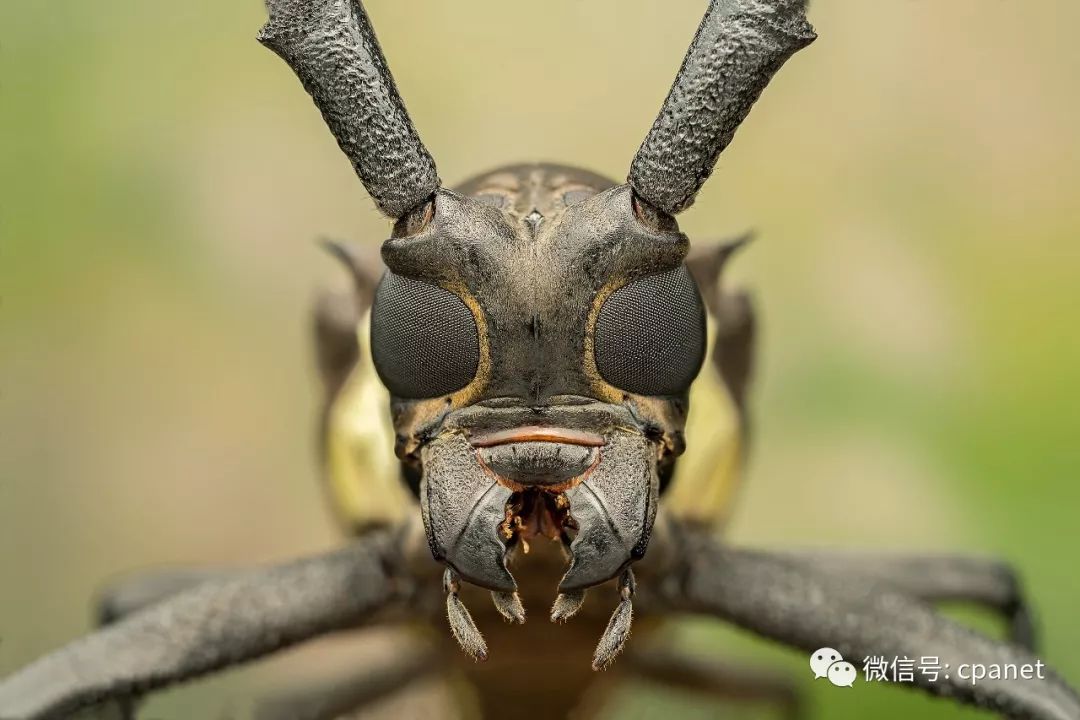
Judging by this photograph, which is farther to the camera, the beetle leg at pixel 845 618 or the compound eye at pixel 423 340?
the beetle leg at pixel 845 618

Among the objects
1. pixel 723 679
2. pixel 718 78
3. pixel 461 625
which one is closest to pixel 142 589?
pixel 461 625

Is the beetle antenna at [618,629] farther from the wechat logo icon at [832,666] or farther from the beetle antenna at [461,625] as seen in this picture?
the wechat logo icon at [832,666]

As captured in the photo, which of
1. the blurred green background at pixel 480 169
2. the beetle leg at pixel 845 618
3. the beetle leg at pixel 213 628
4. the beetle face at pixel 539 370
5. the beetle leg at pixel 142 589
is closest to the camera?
the beetle face at pixel 539 370

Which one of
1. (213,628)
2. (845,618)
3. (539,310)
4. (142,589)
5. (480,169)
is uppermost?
(539,310)

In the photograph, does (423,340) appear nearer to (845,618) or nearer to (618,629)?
(618,629)

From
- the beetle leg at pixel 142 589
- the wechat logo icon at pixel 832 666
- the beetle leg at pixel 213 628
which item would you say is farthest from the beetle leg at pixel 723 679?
the beetle leg at pixel 142 589
